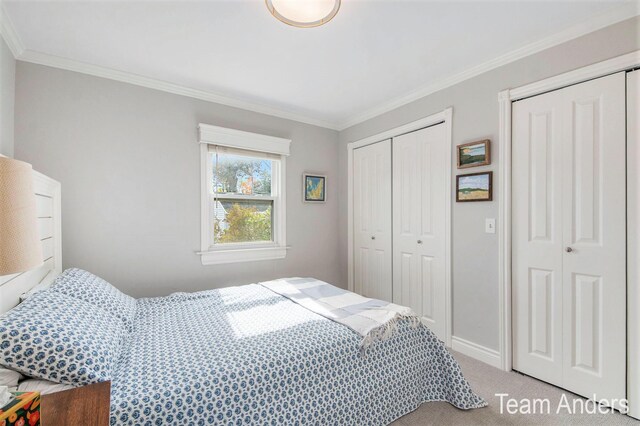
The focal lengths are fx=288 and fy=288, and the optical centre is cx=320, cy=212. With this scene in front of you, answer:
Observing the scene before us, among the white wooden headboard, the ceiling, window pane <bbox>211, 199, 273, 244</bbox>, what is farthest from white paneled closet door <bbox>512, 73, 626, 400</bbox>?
the white wooden headboard

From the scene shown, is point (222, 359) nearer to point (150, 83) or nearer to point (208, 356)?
point (208, 356)

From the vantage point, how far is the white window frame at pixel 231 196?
292 cm

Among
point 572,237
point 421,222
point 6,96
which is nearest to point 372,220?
point 421,222

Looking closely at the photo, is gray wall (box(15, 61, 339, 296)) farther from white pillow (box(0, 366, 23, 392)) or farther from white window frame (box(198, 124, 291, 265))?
white pillow (box(0, 366, 23, 392))

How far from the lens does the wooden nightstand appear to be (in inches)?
31.9

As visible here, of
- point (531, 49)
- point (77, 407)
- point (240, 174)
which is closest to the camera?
point (77, 407)

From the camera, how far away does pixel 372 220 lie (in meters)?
3.50

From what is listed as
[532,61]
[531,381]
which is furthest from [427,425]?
[532,61]

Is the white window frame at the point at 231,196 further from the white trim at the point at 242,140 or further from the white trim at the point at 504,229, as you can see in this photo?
the white trim at the point at 504,229

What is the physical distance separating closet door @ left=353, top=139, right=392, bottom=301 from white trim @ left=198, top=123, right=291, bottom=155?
100 cm

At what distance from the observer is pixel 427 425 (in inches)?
66.5

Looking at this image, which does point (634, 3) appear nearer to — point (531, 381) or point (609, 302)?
point (609, 302)

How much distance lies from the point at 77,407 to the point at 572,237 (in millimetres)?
2733

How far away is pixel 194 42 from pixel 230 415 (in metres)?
2.31
